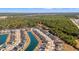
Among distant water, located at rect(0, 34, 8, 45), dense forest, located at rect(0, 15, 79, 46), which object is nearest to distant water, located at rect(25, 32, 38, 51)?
dense forest, located at rect(0, 15, 79, 46)

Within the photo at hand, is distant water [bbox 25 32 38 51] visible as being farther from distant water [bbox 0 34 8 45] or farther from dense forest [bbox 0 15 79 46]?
distant water [bbox 0 34 8 45]

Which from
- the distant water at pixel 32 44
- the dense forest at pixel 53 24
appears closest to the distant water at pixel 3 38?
the dense forest at pixel 53 24

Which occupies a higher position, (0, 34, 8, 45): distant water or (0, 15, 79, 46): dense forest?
(0, 15, 79, 46): dense forest

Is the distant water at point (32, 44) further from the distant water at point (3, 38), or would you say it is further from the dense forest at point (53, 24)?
the distant water at point (3, 38)
